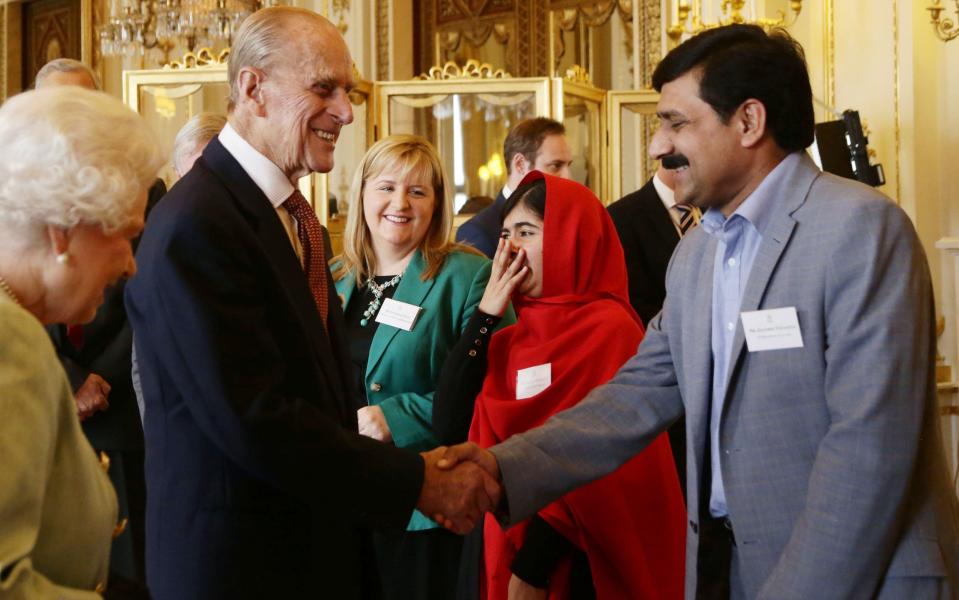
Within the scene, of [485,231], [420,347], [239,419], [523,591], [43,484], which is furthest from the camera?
[485,231]

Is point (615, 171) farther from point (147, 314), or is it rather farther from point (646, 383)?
point (147, 314)

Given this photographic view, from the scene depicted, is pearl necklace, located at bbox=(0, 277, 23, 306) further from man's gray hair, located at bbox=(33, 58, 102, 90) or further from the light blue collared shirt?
man's gray hair, located at bbox=(33, 58, 102, 90)

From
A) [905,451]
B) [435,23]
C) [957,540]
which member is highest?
[435,23]

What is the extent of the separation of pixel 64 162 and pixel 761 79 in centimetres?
129

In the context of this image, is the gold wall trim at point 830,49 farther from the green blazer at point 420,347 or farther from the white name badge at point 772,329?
the white name badge at point 772,329

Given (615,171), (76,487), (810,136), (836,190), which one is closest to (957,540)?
(836,190)

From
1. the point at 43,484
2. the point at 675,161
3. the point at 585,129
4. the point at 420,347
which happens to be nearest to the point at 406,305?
the point at 420,347

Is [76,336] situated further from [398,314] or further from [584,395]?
[584,395]

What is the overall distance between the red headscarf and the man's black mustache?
788 millimetres

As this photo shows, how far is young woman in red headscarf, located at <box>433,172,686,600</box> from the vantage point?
9.01 feet

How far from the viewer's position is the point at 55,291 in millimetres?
1545

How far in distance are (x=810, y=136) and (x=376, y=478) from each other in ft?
3.44

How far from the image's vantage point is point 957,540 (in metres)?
1.98

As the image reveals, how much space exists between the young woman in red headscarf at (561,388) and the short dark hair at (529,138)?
73.9 inches
